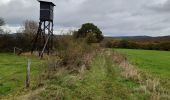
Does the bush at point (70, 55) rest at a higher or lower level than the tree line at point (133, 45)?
higher

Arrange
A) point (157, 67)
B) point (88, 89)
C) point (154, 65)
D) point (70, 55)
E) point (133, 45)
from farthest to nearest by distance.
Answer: point (133, 45)
point (154, 65)
point (157, 67)
point (70, 55)
point (88, 89)

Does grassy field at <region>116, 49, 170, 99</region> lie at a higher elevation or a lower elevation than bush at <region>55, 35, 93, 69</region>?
lower

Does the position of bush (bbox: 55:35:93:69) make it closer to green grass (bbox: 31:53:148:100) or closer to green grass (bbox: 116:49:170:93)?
green grass (bbox: 116:49:170:93)

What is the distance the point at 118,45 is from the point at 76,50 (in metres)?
91.3

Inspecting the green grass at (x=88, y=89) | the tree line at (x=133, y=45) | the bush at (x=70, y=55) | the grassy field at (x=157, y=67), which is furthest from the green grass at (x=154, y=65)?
the tree line at (x=133, y=45)

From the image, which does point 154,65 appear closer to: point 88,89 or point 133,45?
point 88,89

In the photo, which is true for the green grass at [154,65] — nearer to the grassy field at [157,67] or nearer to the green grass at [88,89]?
the grassy field at [157,67]

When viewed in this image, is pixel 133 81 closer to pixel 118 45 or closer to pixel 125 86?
pixel 125 86

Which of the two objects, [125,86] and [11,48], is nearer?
[125,86]

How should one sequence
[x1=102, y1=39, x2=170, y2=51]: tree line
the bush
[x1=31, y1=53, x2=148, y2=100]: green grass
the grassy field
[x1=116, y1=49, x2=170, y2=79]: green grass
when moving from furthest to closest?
[x1=102, y1=39, x2=170, y2=51]: tree line → the bush → [x1=116, y1=49, x2=170, y2=79]: green grass → the grassy field → [x1=31, y1=53, x2=148, y2=100]: green grass

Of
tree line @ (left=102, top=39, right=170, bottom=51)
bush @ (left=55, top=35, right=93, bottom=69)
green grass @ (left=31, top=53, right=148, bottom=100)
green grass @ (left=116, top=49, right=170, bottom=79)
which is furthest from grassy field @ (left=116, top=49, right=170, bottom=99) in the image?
tree line @ (left=102, top=39, right=170, bottom=51)

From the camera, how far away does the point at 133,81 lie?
21.2 meters

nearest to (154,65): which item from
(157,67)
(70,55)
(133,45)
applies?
(157,67)

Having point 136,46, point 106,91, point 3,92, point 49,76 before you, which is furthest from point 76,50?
point 136,46
